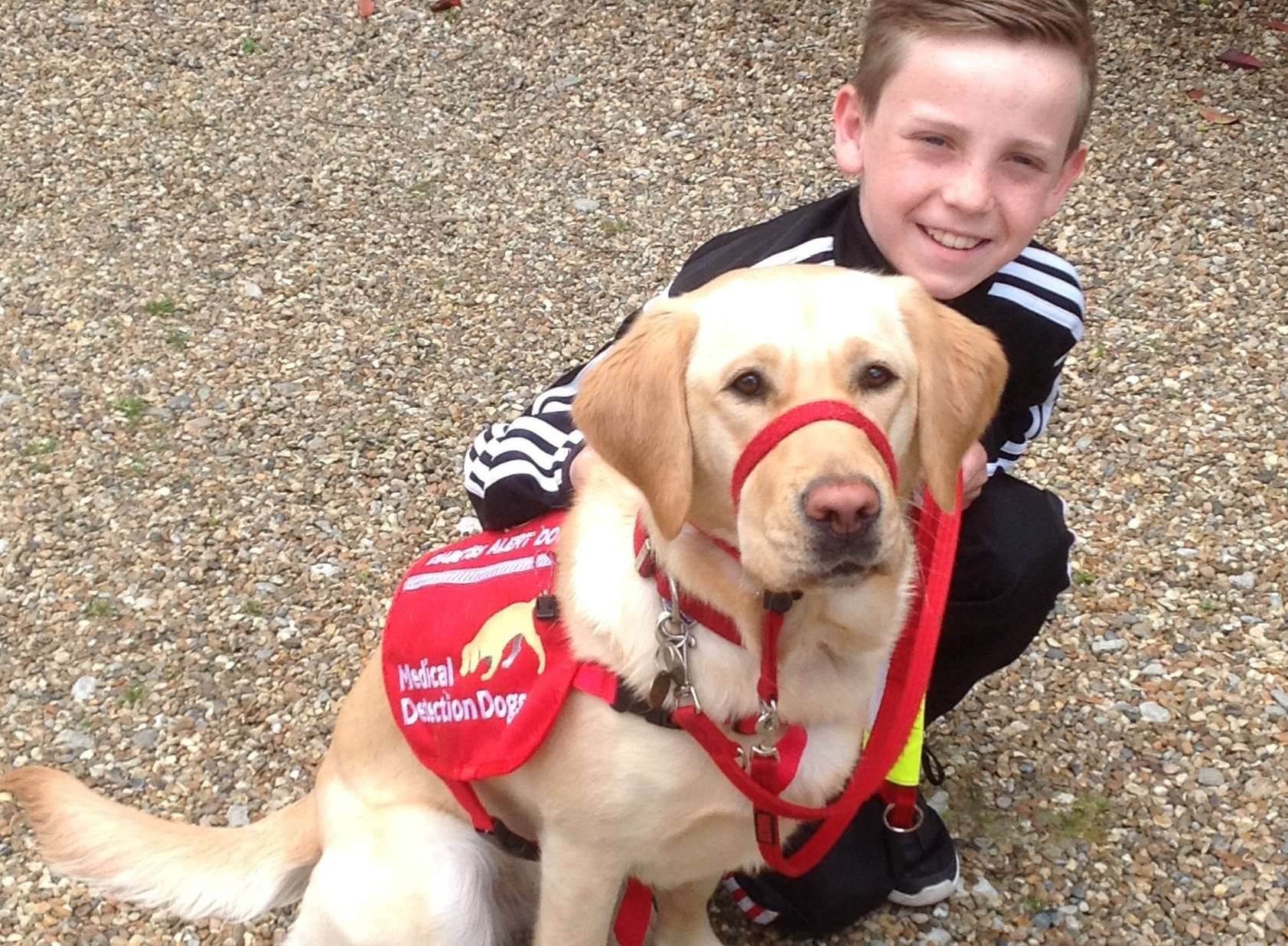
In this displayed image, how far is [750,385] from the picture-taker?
67.9 inches

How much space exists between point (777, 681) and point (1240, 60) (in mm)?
4893

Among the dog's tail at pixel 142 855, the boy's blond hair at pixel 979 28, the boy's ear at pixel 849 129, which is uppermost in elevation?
the boy's blond hair at pixel 979 28

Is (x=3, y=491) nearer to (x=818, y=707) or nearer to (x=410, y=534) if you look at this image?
(x=410, y=534)

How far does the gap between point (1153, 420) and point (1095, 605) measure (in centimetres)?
93

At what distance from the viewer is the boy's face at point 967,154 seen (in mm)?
2139

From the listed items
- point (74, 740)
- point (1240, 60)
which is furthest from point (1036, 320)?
point (1240, 60)

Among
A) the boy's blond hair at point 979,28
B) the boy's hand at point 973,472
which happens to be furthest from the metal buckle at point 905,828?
the boy's blond hair at point 979,28

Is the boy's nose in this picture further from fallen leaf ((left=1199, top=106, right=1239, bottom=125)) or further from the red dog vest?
fallen leaf ((left=1199, top=106, right=1239, bottom=125))

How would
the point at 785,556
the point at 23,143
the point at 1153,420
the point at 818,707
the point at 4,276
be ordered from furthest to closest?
the point at 23,143, the point at 4,276, the point at 1153,420, the point at 818,707, the point at 785,556

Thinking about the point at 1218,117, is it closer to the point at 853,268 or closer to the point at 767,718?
the point at 853,268

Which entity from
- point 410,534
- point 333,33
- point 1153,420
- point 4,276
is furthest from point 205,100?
point 1153,420

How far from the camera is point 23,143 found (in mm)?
5422

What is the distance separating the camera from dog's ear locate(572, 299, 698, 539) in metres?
1.73

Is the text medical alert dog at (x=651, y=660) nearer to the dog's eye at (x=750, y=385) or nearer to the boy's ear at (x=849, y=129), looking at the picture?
the dog's eye at (x=750, y=385)
